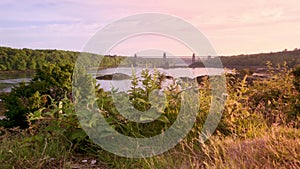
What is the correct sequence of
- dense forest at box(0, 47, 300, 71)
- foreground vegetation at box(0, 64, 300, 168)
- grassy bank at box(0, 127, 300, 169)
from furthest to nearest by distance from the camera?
dense forest at box(0, 47, 300, 71)
foreground vegetation at box(0, 64, 300, 168)
grassy bank at box(0, 127, 300, 169)

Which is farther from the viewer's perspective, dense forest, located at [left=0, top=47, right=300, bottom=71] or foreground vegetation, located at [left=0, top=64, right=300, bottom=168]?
dense forest, located at [left=0, top=47, right=300, bottom=71]

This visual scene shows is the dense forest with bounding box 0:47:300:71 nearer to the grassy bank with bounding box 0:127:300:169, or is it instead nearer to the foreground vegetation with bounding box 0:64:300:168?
the foreground vegetation with bounding box 0:64:300:168

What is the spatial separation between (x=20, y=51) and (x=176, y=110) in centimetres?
3285

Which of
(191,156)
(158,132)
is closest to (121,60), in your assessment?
(158,132)

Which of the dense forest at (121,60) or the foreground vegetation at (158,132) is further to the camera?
the dense forest at (121,60)

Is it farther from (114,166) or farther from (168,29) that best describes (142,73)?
(114,166)

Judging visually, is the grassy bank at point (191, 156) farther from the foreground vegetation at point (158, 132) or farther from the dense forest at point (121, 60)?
the dense forest at point (121, 60)

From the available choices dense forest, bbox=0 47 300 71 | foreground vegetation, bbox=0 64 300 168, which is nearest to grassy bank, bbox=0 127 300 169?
foreground vegetation, bbox=0 64 300 168

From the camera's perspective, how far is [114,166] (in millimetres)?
2637

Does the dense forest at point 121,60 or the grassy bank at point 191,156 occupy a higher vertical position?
the dense forest at point 121,60

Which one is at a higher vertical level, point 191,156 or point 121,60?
point 121,60

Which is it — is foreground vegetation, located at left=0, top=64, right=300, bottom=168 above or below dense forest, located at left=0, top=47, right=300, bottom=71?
below

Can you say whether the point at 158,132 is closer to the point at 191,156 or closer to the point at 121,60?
the point at 191,156

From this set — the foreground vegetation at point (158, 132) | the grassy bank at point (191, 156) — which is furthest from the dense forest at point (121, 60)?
the grassy bank at point (191, 156)
